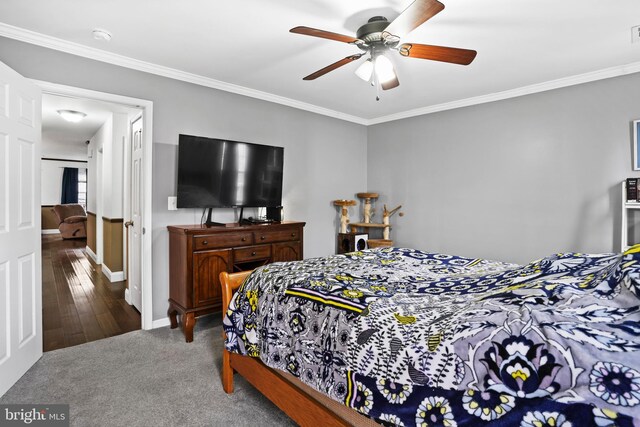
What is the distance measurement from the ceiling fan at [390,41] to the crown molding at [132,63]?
1710 millimetres

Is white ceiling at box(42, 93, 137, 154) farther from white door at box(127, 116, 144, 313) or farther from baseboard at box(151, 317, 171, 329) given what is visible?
baseboard at box(151, 317, 171, 329)

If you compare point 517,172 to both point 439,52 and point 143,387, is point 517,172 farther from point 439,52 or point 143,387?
point 143,387

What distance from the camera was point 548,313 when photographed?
1.04 metres

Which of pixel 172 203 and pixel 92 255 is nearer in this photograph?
pixel 172 203

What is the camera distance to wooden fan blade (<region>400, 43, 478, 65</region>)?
208cm

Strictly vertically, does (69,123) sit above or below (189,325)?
above

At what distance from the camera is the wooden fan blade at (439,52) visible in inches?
82.0

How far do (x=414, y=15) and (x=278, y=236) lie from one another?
7.75 ft

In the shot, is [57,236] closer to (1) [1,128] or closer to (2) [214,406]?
(1) [1,128]

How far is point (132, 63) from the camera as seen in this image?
301 cm

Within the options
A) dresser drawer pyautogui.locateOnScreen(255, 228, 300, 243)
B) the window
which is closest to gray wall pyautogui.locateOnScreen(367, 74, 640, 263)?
dresser drawer pyautogui.locateOnScreen(255, 228, 300, 243)

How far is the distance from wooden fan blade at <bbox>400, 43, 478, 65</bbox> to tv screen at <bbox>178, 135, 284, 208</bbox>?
187 centimetres

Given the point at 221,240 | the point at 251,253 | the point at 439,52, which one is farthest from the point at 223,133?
the point at 439,52

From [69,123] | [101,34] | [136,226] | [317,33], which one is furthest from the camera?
[69,123]
